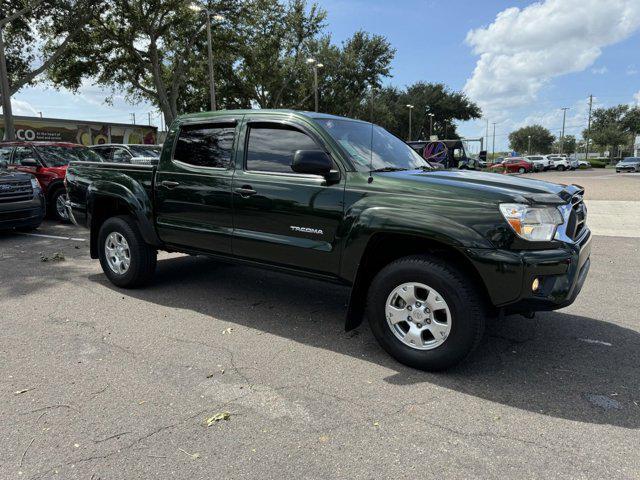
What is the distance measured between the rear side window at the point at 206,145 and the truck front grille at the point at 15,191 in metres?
5.37

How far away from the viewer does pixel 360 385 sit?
136 inches

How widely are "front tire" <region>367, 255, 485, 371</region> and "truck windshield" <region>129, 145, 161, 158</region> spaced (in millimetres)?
10202

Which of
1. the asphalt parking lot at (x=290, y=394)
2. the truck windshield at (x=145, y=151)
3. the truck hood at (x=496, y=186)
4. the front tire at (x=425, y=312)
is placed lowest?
the asphalt parking lot at (x=290, y=394)

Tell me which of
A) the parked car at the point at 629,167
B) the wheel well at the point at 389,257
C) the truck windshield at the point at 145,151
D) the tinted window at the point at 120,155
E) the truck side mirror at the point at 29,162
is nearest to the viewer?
the wheel well at the point at 389,257

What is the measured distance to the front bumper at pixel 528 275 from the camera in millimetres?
3244

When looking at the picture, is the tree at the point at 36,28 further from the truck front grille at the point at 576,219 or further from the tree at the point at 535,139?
the tree at the point at 535,139

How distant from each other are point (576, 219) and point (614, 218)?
30.0 feet

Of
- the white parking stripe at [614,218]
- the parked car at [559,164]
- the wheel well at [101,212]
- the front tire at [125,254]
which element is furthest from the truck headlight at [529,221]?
the parked car at [559,164]

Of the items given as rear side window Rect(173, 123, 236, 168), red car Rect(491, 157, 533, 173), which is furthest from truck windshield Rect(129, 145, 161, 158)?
red car Rect(491, 157, 533, 173)

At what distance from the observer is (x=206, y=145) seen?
494 cm

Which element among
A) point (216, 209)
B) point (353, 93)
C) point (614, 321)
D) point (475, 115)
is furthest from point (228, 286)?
point (475, 115)

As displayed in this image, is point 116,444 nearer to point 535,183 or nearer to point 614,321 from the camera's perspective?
point 535,183

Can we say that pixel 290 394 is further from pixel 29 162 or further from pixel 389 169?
pixel 29 162

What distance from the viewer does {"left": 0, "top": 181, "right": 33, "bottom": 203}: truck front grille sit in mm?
8742
